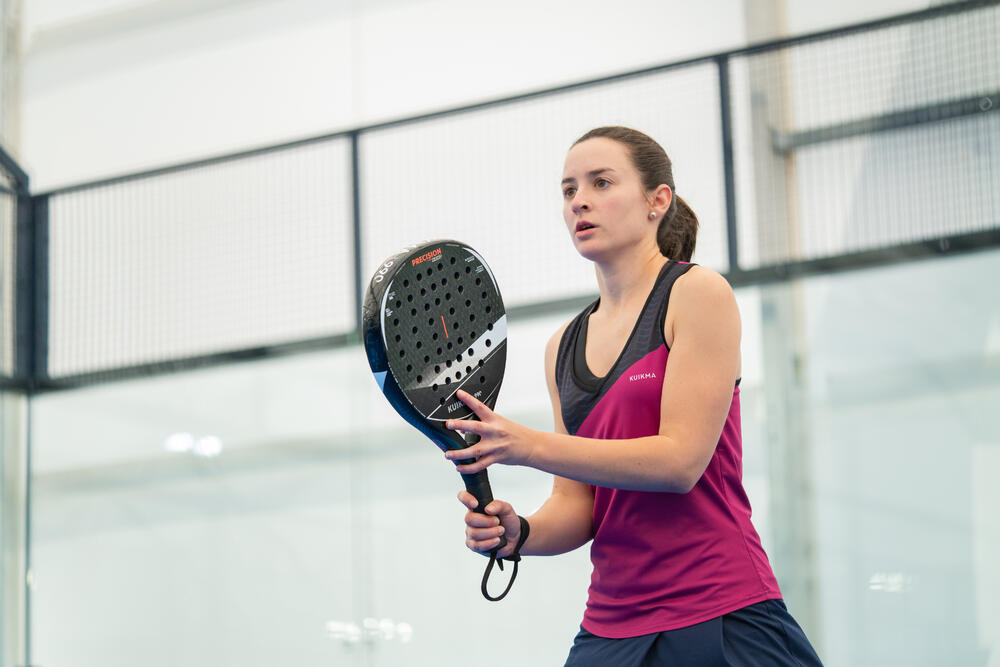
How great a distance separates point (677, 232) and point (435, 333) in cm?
39

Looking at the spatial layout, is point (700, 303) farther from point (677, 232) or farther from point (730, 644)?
point (730, 644)

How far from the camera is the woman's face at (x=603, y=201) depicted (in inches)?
46.3

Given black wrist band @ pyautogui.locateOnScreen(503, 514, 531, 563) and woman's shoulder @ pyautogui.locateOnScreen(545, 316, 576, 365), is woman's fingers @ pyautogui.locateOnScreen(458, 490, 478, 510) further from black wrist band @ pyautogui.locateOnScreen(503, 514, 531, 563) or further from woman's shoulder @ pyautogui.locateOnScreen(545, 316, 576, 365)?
woman's shoulder @ pyautogui.locateOnScreen(545, 316, 576, 365)

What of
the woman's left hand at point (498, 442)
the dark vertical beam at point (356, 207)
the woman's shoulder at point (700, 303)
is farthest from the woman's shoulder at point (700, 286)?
the dark vertical beam at point (356, 207)

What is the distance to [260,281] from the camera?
272 centimetres

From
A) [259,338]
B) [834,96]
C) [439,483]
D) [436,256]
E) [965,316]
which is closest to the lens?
[436,256]

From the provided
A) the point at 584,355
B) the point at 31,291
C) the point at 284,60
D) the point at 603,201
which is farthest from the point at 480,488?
the point at 31,291

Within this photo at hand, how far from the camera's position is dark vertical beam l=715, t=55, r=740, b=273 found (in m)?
2.26

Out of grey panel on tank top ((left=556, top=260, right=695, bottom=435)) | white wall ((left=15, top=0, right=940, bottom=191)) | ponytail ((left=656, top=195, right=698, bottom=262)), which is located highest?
white wall ((left=15, top=0, right=940, bottom=191))

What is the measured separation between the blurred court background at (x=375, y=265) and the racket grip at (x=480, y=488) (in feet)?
4.04

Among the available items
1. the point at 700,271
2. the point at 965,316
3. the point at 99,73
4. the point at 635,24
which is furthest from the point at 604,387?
the point at 99,73

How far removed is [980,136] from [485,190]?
3.43 feet

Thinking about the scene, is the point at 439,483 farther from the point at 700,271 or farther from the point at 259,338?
the point at 700,271

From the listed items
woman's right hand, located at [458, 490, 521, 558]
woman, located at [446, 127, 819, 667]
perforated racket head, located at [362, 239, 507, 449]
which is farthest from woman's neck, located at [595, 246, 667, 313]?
woman's right hand, located at [458, 490, 521, 558]
